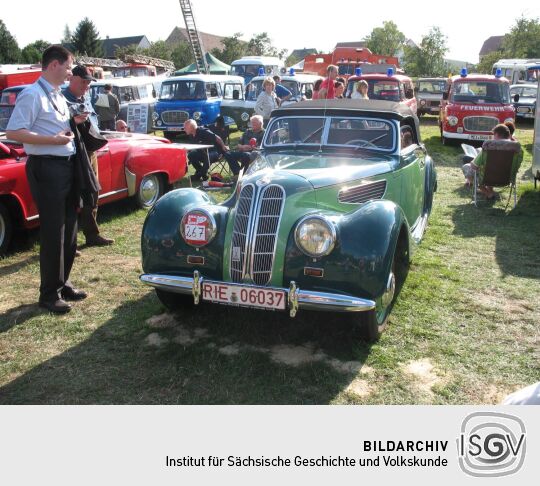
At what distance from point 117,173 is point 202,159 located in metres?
2.81

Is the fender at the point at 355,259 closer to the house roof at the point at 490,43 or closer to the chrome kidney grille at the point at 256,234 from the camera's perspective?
the chrome kidney grille at the point at 256,234

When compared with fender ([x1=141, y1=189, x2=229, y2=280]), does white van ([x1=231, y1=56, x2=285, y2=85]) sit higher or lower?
higher

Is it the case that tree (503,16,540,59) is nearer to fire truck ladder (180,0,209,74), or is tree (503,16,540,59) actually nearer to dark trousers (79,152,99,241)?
fire truck ladder (180,0,209,74)

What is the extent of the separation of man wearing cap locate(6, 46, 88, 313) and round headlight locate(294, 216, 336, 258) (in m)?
2.03

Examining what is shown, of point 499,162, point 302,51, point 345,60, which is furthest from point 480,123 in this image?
point 302,51

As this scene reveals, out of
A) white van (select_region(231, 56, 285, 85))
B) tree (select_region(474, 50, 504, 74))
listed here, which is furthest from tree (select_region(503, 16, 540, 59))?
white van (select_region(231, 56, 285, 85))

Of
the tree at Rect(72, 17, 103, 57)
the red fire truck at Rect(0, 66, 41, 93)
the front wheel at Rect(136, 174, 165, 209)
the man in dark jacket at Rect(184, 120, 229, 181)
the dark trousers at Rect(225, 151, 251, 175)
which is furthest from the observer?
the tree at Rect(72, 17, 103, 57)

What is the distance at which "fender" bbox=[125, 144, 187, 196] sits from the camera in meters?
Result: 7.38

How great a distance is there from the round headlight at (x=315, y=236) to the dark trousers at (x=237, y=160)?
5.79 meters

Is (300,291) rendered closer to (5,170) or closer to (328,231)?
(328,231)

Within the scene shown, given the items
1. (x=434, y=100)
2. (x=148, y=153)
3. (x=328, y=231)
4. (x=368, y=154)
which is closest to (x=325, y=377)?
(x=328, y=231)

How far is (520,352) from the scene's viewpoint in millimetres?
3807
